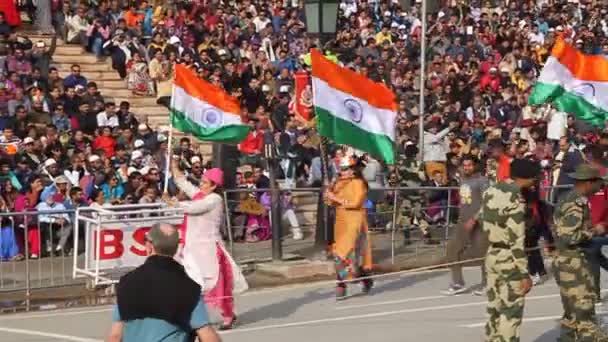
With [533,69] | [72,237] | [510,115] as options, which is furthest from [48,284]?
[533,69]

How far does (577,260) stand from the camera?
12.0 m

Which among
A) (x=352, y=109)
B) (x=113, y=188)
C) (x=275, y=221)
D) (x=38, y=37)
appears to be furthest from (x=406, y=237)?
(x=38, y=37)

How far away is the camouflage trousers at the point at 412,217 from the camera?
20.5 metres

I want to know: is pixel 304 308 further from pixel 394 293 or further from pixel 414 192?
pixel 414 192

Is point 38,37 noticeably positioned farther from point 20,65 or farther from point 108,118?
point 108,118

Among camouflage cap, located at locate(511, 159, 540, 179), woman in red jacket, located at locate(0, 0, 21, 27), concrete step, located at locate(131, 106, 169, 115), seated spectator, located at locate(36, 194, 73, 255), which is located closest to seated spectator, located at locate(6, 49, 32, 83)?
woman in red jacket, located at locate(0, 0, 21, 27)

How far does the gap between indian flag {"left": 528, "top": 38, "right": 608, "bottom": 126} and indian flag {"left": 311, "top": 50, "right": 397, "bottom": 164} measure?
2.54 m

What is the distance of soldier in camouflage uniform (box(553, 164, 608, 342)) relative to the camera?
468 inches

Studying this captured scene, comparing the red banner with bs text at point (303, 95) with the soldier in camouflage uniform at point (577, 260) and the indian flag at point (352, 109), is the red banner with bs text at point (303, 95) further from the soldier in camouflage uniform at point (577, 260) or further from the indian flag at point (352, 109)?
the soldier in camouflage uniform at point (577, 260)

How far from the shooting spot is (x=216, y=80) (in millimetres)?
25188

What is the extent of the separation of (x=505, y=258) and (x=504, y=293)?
29 cm

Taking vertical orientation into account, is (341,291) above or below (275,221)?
below

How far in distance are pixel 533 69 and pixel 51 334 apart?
67.7 ft

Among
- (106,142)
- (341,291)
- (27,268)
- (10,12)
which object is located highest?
(10,12)
